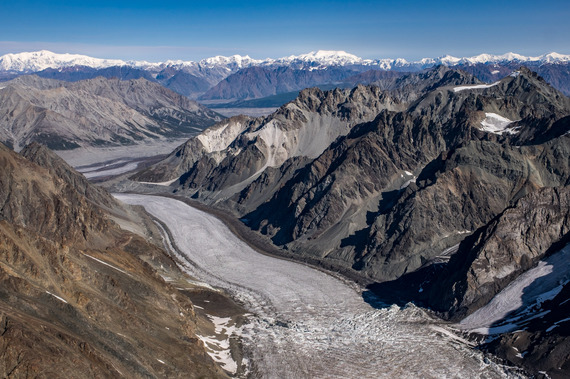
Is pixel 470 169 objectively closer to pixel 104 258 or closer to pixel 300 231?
pixel 300 231

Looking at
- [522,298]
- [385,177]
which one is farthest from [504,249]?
[385,177]

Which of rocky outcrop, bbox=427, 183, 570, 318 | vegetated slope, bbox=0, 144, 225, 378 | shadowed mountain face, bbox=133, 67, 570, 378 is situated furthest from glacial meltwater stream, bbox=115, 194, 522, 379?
vegetated slope, bbox=0, 144, 225, 378

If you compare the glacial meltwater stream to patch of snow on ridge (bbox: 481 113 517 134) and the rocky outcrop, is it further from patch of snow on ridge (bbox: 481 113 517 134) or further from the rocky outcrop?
patch of snow on ridge (bbox: 481 113 517 134)

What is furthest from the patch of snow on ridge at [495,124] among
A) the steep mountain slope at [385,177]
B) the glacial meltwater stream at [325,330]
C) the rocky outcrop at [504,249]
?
the glacial meltwater stream at [325,330]

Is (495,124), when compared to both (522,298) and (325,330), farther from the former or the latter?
(325,330)

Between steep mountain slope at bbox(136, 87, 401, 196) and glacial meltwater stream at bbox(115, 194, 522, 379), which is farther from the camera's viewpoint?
steep mountain slope at bbox(136, 87, 401, 196)

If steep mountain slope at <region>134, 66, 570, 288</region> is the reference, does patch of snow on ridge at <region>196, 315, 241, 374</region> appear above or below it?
below

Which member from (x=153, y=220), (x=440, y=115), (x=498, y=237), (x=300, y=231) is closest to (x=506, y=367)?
(x=498, y=237)
